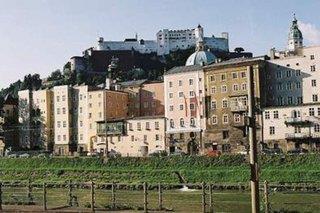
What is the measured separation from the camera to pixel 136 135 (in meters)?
85.0

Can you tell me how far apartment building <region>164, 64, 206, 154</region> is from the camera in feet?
266

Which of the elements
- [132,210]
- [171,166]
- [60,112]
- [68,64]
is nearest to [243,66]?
[171,166]

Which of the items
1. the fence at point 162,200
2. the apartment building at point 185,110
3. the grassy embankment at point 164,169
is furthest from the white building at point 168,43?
the fence at point 162,200

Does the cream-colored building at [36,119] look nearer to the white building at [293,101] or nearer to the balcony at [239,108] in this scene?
the balcony at [239,108]

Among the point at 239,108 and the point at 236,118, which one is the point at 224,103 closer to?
the point at 236,118

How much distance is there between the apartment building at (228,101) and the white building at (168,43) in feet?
295

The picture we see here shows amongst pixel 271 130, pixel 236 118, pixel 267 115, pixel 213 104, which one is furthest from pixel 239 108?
pixel 213 104

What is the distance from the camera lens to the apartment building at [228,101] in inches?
2992

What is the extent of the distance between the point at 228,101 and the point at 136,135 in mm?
14981

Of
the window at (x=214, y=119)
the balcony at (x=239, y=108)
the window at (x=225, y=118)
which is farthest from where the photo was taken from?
the window at (x=214, y=119)

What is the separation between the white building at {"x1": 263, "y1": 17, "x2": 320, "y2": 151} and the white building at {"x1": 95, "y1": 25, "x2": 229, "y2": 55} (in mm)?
91217

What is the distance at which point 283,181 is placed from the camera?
52594 millimetres

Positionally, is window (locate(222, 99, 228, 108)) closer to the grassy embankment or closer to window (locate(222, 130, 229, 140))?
window (locate(222, 130, 229, 140))

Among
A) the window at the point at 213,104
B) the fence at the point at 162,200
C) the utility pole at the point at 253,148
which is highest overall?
the window at the point at 213,104
